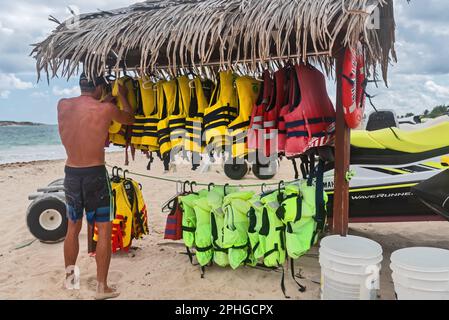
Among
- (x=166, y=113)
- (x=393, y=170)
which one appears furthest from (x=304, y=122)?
(x=393, y=170)

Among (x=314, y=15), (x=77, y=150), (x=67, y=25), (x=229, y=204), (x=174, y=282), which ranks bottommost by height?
(x=174, y=282)

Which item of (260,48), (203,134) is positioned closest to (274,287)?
(203,134)

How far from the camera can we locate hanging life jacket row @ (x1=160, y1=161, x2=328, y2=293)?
325cm

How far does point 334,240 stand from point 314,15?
1.87 m

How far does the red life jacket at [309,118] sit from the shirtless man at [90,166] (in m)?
1.61

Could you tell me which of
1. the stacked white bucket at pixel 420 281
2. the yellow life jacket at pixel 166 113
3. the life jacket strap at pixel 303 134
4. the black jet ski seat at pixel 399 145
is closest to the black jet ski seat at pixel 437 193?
the stacked white bucket at pixel 420 281

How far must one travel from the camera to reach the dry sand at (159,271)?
3.38 m

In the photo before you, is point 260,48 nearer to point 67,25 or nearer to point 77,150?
point 77,150

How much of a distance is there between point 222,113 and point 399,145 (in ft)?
6.74

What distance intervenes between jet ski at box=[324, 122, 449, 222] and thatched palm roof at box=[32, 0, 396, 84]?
0.92 metres

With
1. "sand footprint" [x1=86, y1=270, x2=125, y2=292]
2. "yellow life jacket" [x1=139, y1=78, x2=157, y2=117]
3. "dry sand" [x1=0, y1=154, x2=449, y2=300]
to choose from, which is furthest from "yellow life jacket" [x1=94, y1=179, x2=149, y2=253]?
"yellow life jacket" [x1=139, y1=78, x2=157, y2=117]

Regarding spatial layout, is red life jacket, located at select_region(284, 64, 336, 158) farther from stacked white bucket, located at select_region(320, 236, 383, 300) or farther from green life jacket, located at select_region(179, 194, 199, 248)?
green life jacket, located at select_region(179, 194, 199, 248)
